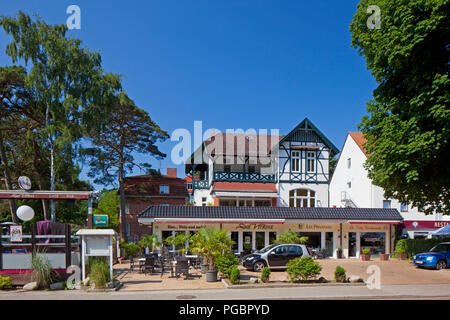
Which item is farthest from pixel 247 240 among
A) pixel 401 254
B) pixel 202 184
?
pixel 202 184

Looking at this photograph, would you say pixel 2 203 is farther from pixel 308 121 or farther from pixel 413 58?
pixel 413 58

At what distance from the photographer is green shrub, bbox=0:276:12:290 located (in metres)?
12.3

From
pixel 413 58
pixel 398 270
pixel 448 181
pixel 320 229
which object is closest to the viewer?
pixel 413 58

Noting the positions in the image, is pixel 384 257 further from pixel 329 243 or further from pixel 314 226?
pixel 314 226

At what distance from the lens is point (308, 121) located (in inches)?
1284

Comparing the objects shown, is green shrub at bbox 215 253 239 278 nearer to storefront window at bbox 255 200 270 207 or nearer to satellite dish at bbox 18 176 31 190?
satellite dish at bbox 18 176 31 190

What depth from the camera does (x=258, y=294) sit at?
11.5 m

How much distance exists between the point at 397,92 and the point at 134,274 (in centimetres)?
1456

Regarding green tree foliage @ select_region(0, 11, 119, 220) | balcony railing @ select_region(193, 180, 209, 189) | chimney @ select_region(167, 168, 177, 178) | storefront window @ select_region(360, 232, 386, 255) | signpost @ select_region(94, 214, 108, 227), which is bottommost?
storefront window @ select_region(360, 232, 386, 255)

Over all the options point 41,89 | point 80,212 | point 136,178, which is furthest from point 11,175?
point 80,212

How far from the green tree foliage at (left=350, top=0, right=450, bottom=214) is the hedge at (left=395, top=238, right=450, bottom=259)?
723cm

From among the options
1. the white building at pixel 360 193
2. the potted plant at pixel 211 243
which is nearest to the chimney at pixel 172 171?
the white building at pixel 360 193

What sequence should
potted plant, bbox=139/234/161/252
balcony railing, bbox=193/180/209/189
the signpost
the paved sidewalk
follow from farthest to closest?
balcony railing, bbox=193/180/209/189 < potted plant, bbox=139/234/161/252 < the signpost < the paved sidewalk

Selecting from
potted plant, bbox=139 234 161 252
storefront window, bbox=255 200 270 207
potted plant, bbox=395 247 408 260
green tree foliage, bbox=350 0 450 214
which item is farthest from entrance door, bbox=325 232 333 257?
potted plant, bbox=139 234 161 252
